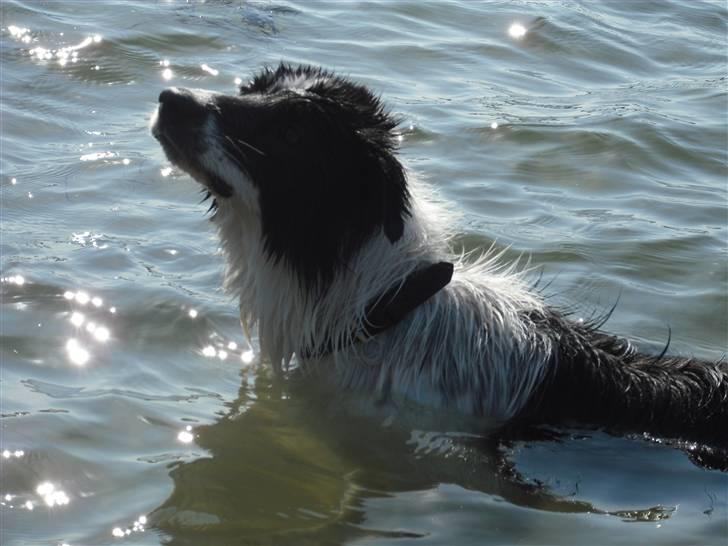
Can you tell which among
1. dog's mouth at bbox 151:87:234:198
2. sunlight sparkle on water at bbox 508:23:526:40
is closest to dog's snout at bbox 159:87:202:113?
dog's mouth at bbox 151:87:234:198

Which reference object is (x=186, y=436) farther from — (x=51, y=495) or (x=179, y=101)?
(x=179, y=101)

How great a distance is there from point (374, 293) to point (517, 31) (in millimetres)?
6788

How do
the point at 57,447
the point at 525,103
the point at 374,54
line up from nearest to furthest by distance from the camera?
the point at 57,447 < the point at 525,103 < the point at 374,54

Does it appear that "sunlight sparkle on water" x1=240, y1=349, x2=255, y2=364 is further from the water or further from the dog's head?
the dog's head

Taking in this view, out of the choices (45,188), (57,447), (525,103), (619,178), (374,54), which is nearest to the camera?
(57,447)

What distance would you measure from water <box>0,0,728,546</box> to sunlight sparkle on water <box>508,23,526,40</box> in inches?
2.2

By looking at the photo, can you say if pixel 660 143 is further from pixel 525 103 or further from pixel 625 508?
pixel 625 508

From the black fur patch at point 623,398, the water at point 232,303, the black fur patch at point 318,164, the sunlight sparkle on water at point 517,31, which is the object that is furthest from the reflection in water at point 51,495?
the sunlight sparkle on water at point 517,31

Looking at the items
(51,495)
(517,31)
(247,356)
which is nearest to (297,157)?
(247,356)

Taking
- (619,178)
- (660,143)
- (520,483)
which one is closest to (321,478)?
(520,483)

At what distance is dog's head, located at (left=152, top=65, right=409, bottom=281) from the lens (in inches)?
199

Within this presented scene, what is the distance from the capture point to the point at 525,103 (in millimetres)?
9797

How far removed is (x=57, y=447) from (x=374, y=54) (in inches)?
243

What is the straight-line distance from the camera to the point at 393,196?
16.9ft
